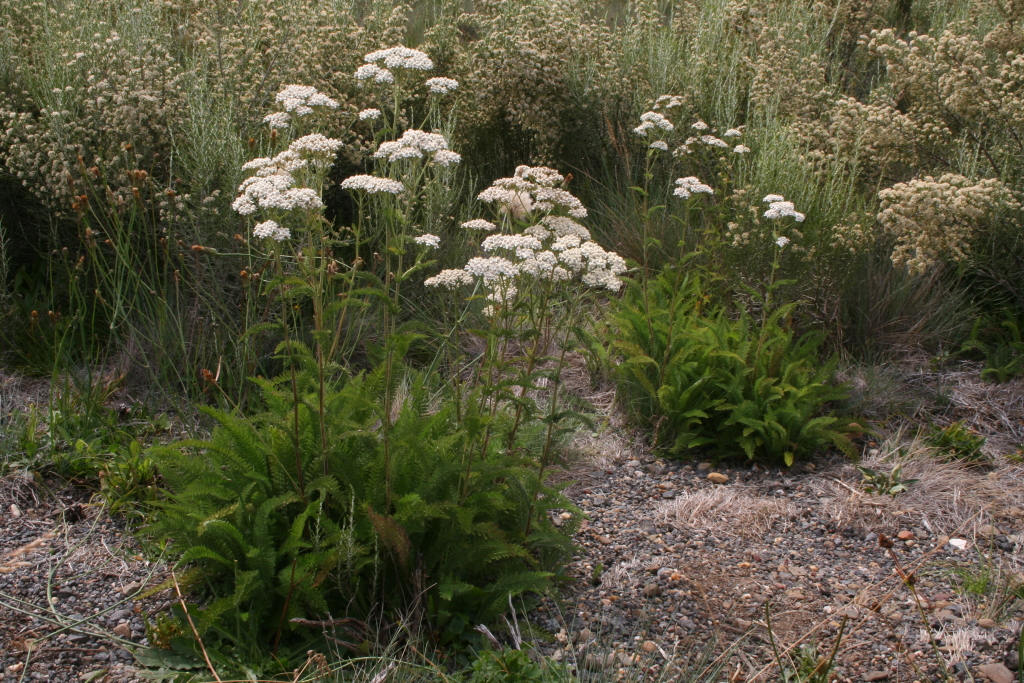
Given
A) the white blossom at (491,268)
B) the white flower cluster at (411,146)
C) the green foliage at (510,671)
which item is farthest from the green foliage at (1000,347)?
the white flower cluster at (411,146)

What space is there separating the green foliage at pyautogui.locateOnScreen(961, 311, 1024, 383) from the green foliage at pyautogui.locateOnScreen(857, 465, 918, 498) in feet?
3.68

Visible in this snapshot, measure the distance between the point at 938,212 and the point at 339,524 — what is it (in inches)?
133

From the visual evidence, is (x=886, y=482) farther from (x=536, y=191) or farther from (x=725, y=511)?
(x=536, y=191)

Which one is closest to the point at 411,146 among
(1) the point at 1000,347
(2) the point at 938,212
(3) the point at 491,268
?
(3) the point at 491,268

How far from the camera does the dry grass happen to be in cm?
308

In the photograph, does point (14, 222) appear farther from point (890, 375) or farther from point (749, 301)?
point (890, 375)

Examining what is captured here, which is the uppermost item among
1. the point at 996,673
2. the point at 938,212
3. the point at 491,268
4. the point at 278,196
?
the point at 278,196

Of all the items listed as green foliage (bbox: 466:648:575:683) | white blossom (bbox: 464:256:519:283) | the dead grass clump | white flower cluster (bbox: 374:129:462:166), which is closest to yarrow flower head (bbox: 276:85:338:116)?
white flower cluster (bbox: 374:129:462:166)

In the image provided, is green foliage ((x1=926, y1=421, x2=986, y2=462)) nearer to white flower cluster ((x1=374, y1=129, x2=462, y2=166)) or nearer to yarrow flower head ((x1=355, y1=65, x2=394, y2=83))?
white flower cluster ((x1=374, y1=129, x2=462, y2=166))

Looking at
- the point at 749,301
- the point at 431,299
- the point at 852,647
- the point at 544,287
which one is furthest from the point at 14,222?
the point at 852,647

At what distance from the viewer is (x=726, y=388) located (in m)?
3.57

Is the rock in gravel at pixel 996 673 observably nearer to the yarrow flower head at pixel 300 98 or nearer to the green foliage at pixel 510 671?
the green foliage at pixel 510 671

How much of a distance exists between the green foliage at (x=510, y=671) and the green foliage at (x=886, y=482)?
1.82m

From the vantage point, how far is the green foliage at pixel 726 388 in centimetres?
353
